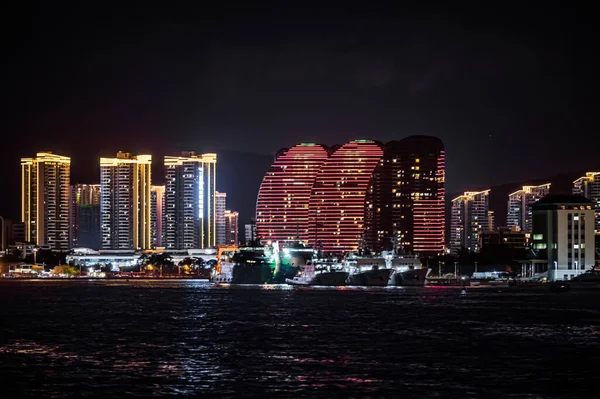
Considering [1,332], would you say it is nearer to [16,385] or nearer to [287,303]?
[16,385]

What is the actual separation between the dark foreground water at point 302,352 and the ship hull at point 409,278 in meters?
58.6

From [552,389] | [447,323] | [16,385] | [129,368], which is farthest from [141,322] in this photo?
[552,389]

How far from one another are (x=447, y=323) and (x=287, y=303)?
2748 centimetres

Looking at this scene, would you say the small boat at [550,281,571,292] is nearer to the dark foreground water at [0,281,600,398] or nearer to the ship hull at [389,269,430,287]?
the ship hull at [389,269,430,287]

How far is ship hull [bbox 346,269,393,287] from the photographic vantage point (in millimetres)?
137250

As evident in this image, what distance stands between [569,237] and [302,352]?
11027 centimetres

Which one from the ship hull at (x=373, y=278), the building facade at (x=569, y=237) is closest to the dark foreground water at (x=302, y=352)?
the ship hull at (x=373, y=278)

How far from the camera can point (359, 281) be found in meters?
139

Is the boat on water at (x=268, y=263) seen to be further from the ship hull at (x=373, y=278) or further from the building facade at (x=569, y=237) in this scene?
the building facade at (x=569, y=237)

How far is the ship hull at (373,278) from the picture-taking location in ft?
450

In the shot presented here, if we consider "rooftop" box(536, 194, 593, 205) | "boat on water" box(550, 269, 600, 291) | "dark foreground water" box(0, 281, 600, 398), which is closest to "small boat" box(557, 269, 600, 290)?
"boat on water" box(550, 269, 600, 291)

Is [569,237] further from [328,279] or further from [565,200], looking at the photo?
[328,279]

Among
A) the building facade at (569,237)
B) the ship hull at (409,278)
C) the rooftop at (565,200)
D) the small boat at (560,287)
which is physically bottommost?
the small boat at (560,287)

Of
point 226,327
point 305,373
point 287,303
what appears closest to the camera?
point 305,373
